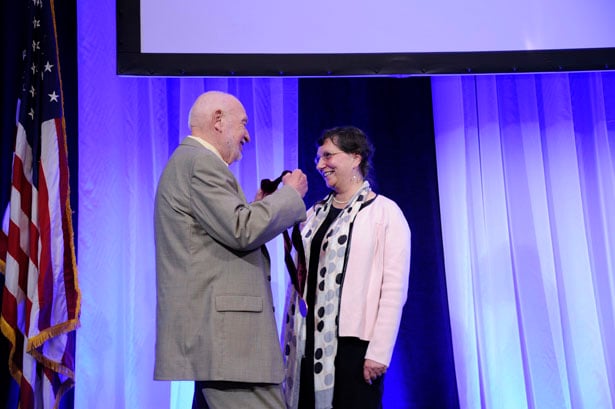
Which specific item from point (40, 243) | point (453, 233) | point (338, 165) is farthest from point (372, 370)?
point (40, 243)

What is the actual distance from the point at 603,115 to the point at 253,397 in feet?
8.71

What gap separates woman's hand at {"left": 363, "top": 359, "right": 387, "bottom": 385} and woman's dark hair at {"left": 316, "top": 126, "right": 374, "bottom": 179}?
2.56ft

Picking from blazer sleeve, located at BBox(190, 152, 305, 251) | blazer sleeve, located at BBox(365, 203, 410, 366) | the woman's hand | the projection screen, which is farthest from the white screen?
the woman's hand

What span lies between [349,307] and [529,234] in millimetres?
1558

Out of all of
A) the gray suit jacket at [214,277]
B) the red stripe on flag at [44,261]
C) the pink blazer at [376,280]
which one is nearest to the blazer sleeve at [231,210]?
the gray suit jacket at [214,277]

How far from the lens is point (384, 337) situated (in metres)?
2.41

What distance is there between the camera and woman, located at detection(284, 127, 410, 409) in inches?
95.2

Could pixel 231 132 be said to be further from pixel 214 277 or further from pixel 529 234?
pixel 529 234

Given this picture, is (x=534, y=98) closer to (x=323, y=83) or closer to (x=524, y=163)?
(x=524, y=163)

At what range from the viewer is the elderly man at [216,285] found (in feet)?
6.49

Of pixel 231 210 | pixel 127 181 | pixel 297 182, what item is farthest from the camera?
pixel 127 181

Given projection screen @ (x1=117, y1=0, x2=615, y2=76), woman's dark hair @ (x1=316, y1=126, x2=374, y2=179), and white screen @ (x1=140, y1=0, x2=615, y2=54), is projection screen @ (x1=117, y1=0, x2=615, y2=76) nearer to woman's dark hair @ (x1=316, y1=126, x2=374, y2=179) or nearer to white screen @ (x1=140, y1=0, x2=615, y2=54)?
white screen @ (x1=140, y1=0, x2=615, y2=54)

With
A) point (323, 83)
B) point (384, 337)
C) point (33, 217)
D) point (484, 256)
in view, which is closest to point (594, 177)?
point (484, 256)

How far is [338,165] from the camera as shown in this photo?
2734 millimetres
